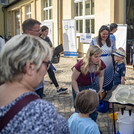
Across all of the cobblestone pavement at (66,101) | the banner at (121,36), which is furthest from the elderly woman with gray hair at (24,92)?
the banner at (121,36)

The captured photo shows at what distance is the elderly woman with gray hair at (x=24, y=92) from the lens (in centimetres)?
108

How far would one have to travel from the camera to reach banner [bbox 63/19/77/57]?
500 inches

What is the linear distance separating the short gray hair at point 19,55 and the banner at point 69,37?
1151 centimetres

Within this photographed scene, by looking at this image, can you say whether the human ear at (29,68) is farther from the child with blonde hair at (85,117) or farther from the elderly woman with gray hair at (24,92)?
the child with blonde hair at (85,117)

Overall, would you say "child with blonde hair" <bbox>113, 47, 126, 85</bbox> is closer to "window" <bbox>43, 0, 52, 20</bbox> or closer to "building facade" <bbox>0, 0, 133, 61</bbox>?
"building facade" <bbox>0, 0, 133, 61</bbox>

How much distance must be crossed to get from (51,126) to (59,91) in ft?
15.2

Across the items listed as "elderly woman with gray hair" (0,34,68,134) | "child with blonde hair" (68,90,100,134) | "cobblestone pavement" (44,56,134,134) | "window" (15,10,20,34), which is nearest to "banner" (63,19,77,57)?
"cobblestone pavement" (44,56,134,134)

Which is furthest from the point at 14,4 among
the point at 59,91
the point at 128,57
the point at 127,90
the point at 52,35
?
the point at 127,90

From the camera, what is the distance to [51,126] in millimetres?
1095

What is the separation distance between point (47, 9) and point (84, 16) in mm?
4588

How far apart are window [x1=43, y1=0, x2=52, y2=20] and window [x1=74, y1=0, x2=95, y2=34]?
325 centimetres

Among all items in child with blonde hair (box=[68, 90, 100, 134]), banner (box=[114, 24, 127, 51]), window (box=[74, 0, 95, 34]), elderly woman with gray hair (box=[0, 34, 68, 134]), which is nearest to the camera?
elderly woman with gray hair (box=[0, 34, 68, 134])

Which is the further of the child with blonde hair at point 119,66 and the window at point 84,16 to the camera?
the window at point 84,16

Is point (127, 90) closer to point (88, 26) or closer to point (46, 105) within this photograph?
point (46, 105)
